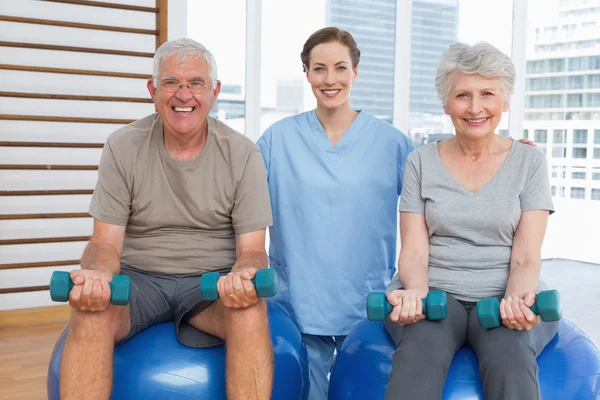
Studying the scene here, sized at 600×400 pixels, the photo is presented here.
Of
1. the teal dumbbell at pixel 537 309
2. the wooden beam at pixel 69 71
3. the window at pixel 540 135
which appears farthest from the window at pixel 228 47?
the window at pixel 540 135

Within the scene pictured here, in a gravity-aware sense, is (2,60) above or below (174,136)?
above

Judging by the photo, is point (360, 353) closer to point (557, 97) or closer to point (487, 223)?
point (487, 223)

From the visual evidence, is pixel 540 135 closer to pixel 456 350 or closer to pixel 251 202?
pixel 251 202

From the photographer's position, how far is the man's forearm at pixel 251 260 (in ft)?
5.98

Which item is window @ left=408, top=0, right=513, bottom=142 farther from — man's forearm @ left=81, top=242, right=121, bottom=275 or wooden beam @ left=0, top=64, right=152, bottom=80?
man's forearm @ left=81, top=242, right=121, bottom=275

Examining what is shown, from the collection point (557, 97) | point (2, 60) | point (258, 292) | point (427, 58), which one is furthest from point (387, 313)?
point (557, 97)

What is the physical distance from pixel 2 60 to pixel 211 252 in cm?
191

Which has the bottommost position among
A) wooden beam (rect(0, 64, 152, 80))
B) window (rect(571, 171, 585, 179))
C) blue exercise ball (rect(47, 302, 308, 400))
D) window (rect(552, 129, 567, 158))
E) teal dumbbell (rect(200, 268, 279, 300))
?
blue exercise ball (rect(47, 302, 308, 400))

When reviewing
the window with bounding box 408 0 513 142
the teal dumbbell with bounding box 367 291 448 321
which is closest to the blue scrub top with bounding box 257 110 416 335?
the teal dumbbell with bounding box 367 291 448 321

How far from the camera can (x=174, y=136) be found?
2.00m

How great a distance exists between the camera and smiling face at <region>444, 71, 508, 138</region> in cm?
177

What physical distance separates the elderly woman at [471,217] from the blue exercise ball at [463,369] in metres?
0.04

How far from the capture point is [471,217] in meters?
1.79

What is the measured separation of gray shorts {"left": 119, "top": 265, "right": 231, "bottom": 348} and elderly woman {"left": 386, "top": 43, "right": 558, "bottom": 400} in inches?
19.4
